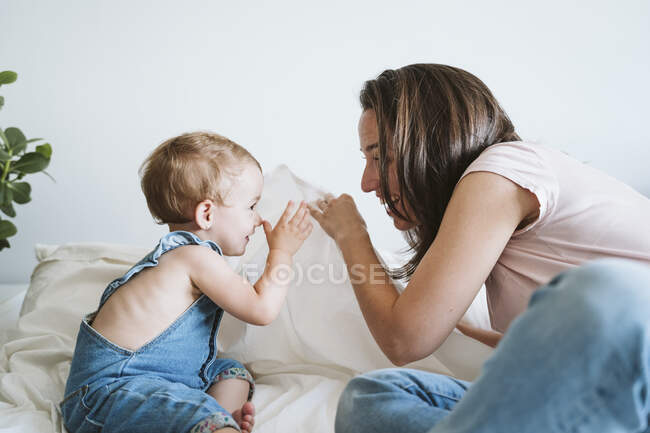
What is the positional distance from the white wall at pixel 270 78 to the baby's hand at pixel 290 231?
77 cm

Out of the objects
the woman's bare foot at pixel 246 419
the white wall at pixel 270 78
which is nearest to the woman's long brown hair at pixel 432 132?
the woman's bare foot at pixel 246 419

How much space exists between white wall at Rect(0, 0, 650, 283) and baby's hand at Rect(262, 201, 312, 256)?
30.4 inches

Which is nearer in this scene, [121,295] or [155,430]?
[155,430]

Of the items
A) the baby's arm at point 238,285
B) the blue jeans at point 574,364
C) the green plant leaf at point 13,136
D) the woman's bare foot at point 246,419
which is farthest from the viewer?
the green plant leaf at point 13,136

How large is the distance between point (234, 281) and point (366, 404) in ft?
1.36

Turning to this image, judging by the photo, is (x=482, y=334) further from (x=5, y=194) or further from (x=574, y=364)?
(x=5, y=194)

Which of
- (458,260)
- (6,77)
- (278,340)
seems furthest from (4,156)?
(458,260)

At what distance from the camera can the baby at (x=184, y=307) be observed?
886mm

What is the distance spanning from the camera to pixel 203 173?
1.10 meters

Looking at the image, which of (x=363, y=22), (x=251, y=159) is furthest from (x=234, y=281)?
(x=363, y=22)

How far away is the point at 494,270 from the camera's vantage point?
3.07ft

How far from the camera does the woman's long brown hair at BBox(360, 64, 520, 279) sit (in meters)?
0.94

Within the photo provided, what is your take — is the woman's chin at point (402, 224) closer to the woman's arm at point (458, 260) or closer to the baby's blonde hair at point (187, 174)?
the woman's arm at point (458, 260)

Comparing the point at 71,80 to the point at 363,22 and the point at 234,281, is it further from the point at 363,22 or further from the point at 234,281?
the point at 234,281
